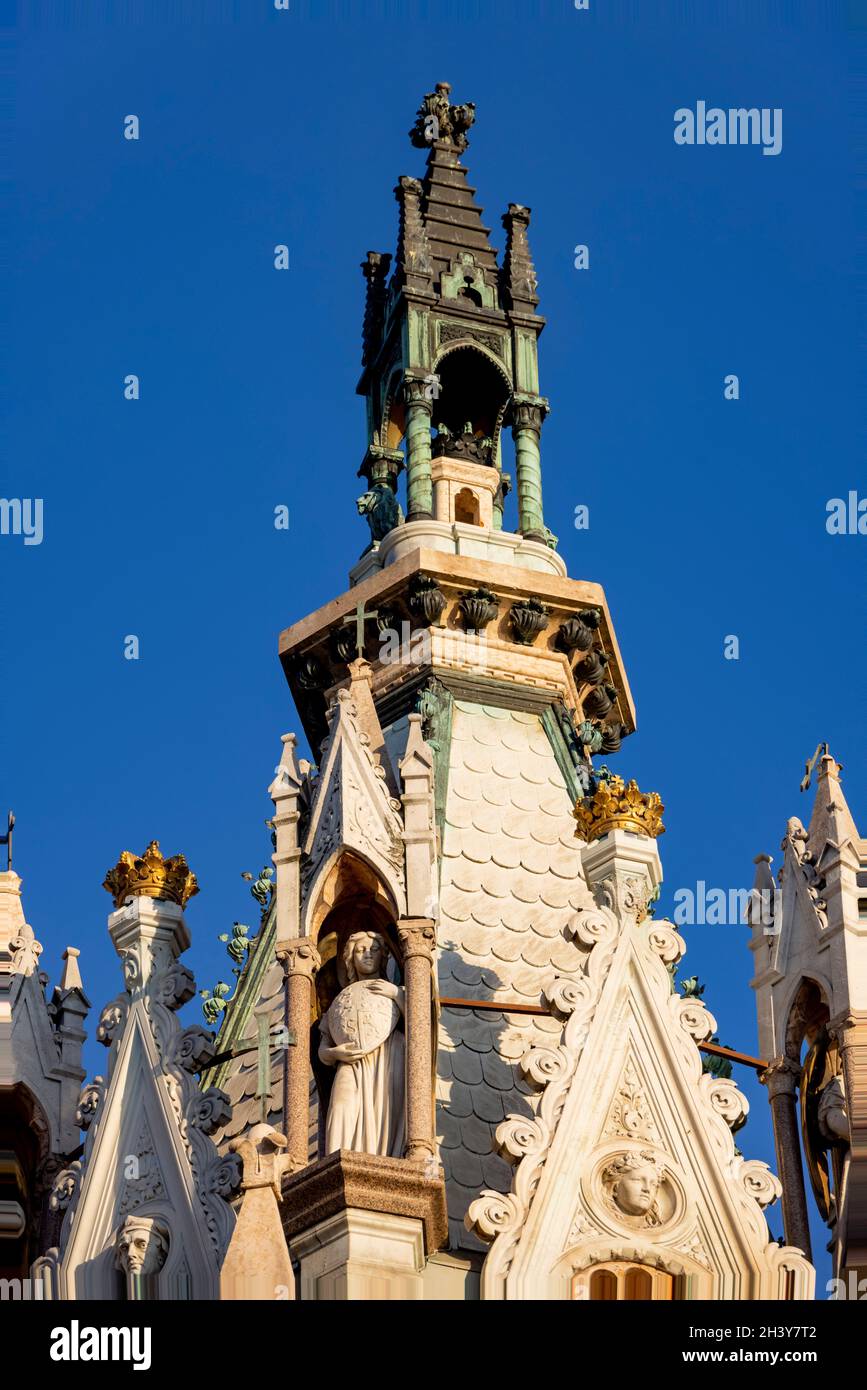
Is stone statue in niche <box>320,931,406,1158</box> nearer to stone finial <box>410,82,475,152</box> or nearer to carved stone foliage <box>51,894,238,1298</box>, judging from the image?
carved stone foliage <box>51,894,238,1298</box>

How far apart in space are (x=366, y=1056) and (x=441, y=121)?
60.1ft

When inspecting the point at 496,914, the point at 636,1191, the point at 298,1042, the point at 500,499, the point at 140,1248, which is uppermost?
the point at 500,499

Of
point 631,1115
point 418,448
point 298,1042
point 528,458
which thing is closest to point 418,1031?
point 298,1042

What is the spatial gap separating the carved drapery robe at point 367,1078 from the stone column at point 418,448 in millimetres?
10762

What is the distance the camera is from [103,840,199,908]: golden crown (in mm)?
36812

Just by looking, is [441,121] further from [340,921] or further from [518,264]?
[340,921]

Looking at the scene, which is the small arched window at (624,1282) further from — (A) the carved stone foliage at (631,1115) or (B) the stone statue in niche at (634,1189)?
(A) the carved stone foliage at (631,1115)

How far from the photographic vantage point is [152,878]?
1449 inches

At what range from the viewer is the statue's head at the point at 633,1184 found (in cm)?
3459

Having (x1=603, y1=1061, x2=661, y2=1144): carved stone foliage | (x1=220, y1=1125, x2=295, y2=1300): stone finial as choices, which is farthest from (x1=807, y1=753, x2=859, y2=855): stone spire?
(x1=220, y1=1125, x2=295, y2=1300): stone finial

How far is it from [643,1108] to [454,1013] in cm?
373

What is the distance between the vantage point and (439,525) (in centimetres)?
4550
